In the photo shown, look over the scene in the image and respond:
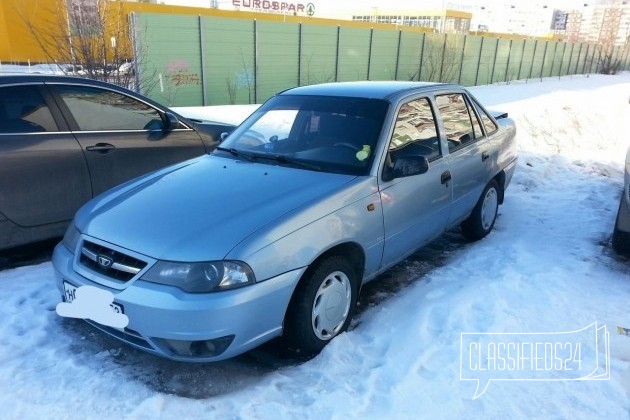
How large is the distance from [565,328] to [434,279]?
109 centimetres

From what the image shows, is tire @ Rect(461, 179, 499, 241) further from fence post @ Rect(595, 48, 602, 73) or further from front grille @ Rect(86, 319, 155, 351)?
fence post @ Rect(595, 48, 602, 73)

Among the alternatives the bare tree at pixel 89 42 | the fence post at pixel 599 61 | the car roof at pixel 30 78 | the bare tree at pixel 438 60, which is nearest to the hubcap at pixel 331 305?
the car roof at pixel 30 78

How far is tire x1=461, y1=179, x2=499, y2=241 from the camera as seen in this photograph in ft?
16.0

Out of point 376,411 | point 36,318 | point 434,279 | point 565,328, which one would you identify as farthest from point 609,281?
point 36,318

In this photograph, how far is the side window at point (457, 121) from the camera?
14.0 ft

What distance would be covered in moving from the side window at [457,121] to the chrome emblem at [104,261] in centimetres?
283

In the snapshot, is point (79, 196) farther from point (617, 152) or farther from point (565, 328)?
point (617, 152)

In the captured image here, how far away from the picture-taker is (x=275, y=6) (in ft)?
124

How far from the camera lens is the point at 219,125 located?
5625 millimetres

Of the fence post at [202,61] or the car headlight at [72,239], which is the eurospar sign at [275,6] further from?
the car headlight at [72,239]

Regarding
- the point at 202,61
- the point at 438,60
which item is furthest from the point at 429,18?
the point at 202,61

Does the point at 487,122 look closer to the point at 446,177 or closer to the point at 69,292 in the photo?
the point at 446,177

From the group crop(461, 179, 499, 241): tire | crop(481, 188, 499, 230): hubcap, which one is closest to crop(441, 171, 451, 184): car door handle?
crop(461, 179, 499, 241): tire

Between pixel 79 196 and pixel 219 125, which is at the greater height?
pixel 219 125
